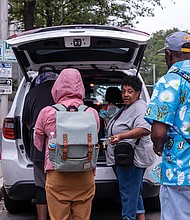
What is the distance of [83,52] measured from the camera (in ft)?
20.0

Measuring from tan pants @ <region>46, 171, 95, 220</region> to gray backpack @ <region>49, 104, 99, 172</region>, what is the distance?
174 millimetres

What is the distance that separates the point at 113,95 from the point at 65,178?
8.75 ft

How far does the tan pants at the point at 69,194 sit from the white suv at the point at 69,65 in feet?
3.59

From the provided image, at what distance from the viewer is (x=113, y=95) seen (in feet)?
22.0

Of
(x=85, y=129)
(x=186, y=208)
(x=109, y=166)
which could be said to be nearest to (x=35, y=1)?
(x=109, y=166)

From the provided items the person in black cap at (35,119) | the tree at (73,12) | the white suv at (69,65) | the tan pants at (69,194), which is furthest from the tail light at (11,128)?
the tree at (73,12)

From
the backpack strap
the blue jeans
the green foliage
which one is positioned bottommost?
the green foliage

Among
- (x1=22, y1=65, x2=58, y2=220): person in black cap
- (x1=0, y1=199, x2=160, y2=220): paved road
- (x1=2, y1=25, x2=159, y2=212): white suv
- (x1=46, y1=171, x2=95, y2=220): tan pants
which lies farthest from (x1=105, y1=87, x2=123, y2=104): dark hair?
(x1=46, y1=171, x2=95, y2=220): tan pants

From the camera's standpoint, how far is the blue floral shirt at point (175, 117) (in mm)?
3098

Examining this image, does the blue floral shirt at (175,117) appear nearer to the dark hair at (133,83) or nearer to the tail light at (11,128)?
the dark hair at (133,83)

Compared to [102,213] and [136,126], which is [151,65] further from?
[136,126]

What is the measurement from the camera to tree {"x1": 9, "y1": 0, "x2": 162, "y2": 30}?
17109mm

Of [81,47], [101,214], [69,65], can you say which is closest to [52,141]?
[81,47]

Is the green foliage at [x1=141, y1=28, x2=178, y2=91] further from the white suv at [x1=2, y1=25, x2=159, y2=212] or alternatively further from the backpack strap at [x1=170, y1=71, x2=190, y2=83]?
the backpack strap at [x1=170, y1=71, x2=190, y2=83]
